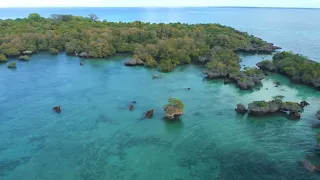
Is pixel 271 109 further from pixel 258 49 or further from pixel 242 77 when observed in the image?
pixel 258 49

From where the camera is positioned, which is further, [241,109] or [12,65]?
[12,65]

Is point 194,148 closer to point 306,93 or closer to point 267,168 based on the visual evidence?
point 267,168

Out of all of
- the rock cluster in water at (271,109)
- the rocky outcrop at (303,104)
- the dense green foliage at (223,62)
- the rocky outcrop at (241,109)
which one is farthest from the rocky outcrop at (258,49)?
the rocky outcrop at (241,109)

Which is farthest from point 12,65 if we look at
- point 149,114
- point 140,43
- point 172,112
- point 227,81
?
point 227,81

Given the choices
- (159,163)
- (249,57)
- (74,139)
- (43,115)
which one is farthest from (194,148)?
(249,57)

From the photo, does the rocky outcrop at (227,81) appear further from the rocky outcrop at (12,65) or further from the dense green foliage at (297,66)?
the rocky outcrop at (12,65)
